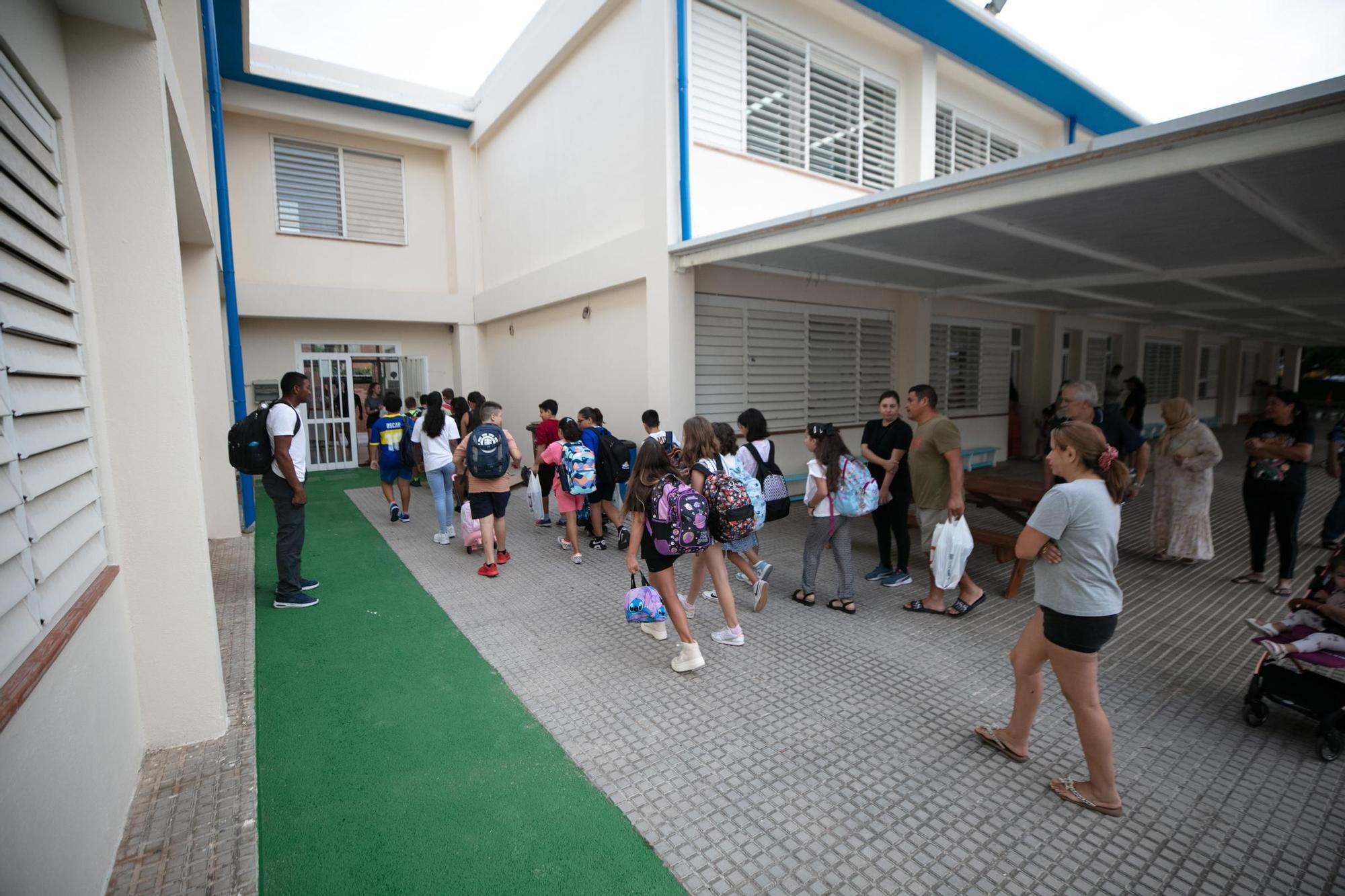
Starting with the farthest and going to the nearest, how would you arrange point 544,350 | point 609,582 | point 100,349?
point 544,350
point 609,582
point 100,349

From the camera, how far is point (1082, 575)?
103 inches

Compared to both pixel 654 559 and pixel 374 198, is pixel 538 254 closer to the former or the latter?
pixel 374 198

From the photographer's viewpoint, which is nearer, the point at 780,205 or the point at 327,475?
the point at 780,205

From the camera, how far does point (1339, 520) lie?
6176 mm

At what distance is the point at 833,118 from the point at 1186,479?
272 inches

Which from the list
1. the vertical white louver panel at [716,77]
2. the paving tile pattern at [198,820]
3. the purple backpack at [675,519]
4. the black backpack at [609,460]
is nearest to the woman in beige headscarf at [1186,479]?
the purple backpack at [675,519]

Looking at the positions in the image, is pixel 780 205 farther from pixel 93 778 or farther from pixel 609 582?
pixel 93 778

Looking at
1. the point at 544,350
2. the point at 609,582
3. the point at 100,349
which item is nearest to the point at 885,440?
the point at 609,582

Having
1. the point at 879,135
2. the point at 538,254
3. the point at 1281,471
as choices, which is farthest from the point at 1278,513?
the point at 538,254

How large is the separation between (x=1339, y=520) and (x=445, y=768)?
8441 mm

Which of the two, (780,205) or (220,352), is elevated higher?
(780,205)

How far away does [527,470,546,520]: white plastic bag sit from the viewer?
26.1ft

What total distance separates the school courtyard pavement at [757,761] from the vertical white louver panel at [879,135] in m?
7.78

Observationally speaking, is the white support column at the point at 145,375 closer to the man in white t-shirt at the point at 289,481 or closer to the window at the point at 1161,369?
the man in white t-shirt at the point at 289,481
